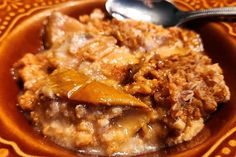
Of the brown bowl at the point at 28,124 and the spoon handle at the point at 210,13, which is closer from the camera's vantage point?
the brown bowl at the point at 28,124

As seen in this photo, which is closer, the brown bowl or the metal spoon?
the brown bowl

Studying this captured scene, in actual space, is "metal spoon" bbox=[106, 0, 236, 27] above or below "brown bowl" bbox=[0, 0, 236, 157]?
above


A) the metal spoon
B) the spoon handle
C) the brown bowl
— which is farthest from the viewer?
the metal spoon

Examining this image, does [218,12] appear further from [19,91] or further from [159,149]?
[19,91]

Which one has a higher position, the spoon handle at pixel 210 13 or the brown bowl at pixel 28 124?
the spoon handle at pixel 210 13

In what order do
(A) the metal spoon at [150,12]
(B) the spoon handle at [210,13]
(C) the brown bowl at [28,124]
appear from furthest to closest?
(A) the metal spoon at [150,12] → (B) the spoon handle at [210,13] → (C) the brown bowl at [28,124]

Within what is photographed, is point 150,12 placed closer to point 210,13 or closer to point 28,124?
point 210,13

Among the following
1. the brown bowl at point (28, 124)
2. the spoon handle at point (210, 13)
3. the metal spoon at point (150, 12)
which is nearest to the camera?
the brown bowl at point (28, 124)

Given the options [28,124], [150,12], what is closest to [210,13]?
[150,12]
